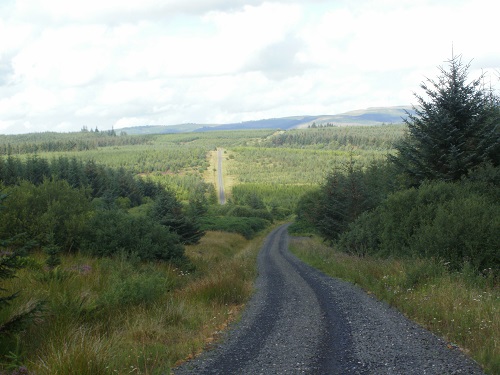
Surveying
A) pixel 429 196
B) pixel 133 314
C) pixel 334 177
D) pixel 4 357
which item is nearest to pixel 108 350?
pixel 4 357

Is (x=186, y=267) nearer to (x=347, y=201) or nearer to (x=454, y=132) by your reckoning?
(x=454, y=132)

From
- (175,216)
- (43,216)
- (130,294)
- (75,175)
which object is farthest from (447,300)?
(75,175)

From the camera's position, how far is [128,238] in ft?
53.8

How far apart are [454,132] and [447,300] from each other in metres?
14.1

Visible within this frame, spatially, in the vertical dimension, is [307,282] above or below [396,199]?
below

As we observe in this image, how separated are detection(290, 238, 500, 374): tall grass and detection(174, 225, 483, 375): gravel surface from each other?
0.26 metres

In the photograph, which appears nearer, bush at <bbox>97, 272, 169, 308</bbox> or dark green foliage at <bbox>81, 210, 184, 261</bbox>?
bush at <bbox>97, 272, 169, 308</bbox>

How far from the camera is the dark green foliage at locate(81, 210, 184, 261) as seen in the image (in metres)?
15.6

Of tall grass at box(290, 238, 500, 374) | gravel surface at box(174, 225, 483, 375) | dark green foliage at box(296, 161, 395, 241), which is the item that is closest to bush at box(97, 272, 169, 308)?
gravel surface at box(174, 225, 483, 375)

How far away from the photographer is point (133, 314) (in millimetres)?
8641

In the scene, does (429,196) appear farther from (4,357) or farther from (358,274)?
(4,357)

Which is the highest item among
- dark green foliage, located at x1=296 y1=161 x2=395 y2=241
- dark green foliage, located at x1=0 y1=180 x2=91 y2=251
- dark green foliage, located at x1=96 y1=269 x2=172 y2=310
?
dark green foliage, located at x1=0 y1=180 x2=91 y2=251

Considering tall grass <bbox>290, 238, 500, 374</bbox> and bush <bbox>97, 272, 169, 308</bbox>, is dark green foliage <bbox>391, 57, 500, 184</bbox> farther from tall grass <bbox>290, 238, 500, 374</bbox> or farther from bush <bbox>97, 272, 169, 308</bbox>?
bush <bbox>97, 272, 169, 308</bbox>

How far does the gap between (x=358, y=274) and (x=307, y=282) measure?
2.05m
